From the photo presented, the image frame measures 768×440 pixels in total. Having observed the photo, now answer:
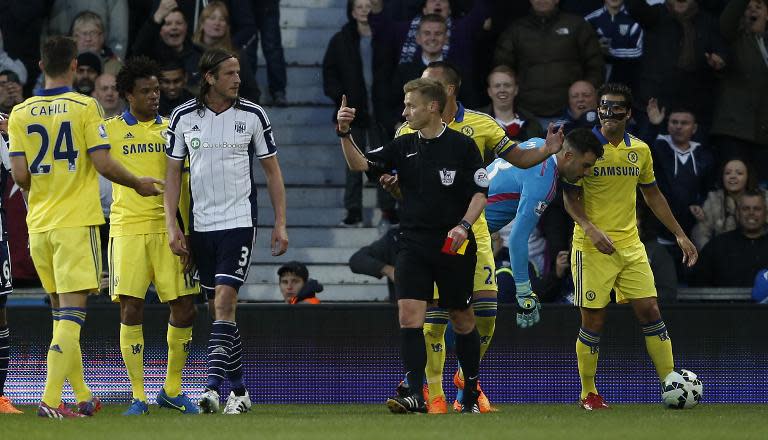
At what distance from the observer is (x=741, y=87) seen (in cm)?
1570

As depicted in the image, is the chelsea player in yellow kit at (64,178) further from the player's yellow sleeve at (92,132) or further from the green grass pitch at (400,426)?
the green grass pitch at (400,426)

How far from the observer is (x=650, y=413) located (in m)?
10.6

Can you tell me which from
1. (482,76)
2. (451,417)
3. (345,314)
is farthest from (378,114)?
(451,417)

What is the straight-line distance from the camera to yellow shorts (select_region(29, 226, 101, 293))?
32.4 ft

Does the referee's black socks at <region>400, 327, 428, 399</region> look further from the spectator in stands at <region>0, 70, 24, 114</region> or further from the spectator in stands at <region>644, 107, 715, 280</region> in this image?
the spectator in stands at <region>0, 70, 24, 114</region>

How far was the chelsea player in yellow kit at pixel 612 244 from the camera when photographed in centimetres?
1124

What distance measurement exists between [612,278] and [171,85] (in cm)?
502

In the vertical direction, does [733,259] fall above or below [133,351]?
above

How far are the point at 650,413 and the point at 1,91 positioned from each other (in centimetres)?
770

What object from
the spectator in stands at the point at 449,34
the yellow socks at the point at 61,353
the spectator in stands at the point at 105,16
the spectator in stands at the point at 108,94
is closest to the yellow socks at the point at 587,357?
the yellow socks at the point at 61,353

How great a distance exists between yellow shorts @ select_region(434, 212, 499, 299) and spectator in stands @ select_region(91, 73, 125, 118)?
522 cm

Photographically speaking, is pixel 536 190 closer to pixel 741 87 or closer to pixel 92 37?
pixel 741 87

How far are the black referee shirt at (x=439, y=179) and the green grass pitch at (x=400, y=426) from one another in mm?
1316

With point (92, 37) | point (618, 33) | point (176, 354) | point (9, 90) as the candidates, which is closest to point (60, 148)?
point (176, 354)
